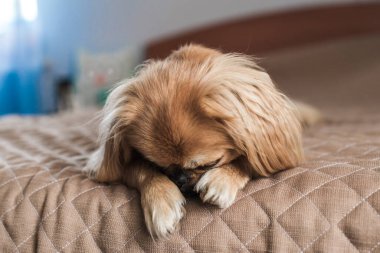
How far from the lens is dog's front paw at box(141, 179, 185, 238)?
44.4 inches

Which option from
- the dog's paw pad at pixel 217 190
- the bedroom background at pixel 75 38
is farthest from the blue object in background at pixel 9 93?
the dog's paw pad at pixel 217 190

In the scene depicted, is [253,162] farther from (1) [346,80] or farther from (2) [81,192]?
(1) [346,80]

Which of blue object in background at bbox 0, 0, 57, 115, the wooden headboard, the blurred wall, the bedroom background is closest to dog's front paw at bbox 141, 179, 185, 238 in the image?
the wooden headboard

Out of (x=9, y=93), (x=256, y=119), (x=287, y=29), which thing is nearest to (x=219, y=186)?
(x=256, y=119)

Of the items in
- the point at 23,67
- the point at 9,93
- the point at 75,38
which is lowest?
the point at 9,93

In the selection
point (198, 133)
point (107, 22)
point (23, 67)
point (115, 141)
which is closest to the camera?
point (198, 133)

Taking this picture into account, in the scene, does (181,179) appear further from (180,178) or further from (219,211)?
(219,211)

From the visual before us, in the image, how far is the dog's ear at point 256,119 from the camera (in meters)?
1.25

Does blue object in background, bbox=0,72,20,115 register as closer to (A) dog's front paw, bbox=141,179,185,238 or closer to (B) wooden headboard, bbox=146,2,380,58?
(B) wooden headboard, bbox=146,2,380,58

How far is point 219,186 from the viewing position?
3.82 feet

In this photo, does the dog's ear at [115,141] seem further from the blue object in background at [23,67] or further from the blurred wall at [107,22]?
the blue object in background at [23,67]

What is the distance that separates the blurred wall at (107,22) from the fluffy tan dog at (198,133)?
103 inches

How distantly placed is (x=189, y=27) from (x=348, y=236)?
3.03 meters

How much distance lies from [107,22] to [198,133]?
Answer: 10.0 feet
